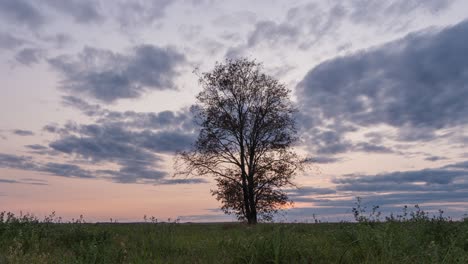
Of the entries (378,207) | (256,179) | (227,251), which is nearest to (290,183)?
(256,179)

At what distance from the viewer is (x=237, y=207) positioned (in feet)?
111

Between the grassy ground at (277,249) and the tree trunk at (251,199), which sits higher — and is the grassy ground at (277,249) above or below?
below

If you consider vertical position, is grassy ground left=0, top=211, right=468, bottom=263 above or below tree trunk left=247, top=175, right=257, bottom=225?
below

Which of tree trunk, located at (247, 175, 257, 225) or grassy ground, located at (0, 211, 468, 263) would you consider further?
tree trunk, located at (247, 175, 257, 225)

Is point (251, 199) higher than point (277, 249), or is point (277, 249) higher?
point (251, 199)

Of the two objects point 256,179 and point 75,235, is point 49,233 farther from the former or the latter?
point 256,179

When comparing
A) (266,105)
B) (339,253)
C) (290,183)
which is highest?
(266,105)

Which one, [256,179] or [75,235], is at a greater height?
[256,179]

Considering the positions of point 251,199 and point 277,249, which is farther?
point 251,199

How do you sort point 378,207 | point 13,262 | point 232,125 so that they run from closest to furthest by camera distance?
1. point 13,262
2. point 378,207
3. point 232,125

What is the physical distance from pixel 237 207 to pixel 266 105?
8.03 m

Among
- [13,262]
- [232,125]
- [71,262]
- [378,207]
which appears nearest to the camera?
[71,262]

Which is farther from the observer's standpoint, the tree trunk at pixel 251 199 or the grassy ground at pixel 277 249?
the tree trunk at pixel 251 199

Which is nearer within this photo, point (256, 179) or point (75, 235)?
point (75, 235)
